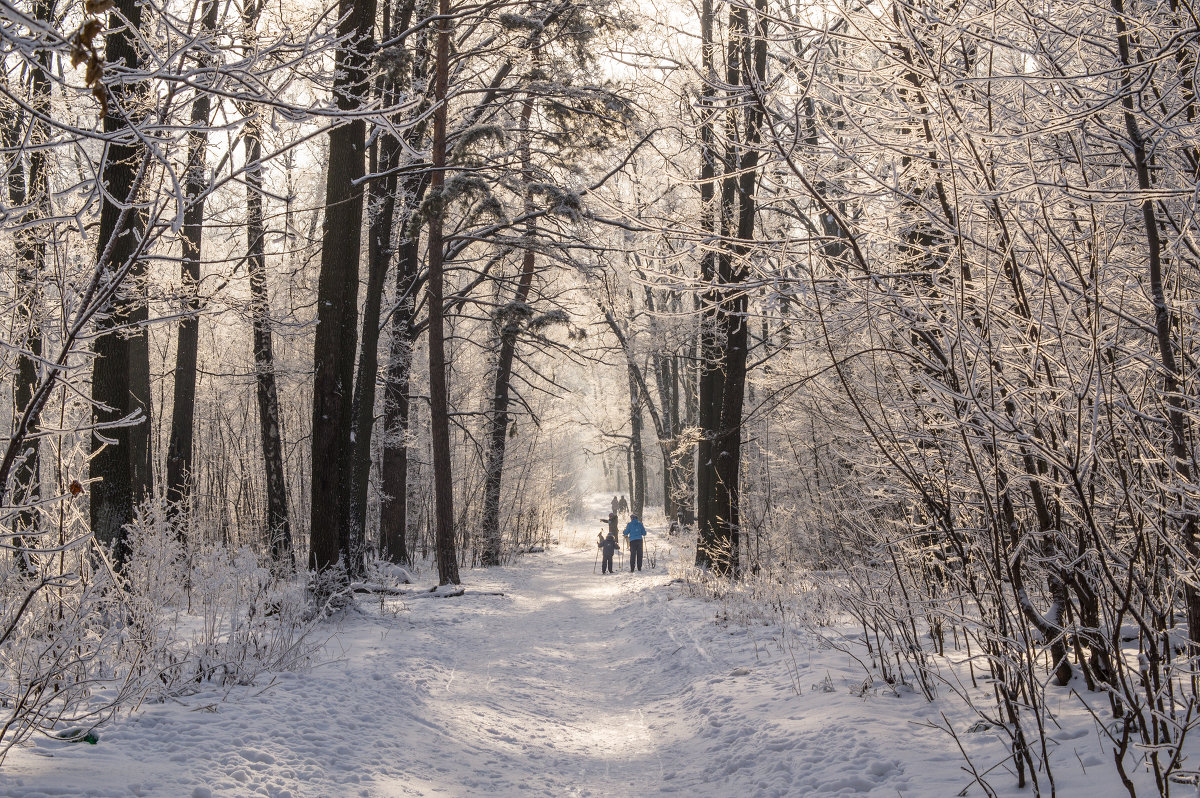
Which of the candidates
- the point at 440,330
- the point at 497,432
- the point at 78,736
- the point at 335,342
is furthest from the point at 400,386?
the point at 78,736

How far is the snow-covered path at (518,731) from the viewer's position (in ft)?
12.5

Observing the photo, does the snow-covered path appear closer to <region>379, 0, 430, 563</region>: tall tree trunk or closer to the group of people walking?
<region>379, 0, 430, 563</region>: tall tree trunk

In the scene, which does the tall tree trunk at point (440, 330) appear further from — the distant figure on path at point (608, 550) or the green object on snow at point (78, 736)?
the green object on snow at point (78, 736)

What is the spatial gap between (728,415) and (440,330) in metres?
5.01

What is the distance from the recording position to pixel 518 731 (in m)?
5.68

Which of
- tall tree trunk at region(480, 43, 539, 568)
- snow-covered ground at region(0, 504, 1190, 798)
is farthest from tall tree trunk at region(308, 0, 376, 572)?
tall tree trunk at region(480, 43, 539, 568)

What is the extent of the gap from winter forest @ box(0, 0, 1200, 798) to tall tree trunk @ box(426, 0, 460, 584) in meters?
0.11

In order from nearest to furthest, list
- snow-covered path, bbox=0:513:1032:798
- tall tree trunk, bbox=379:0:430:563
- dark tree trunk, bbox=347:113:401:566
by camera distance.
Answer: snow-covered path, bbox=0:513:1032:798 < dark tree trunk, bbox=347:113:401:566 < tall tree trunk, bbox=379:0:430:563

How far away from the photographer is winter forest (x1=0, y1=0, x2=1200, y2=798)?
9.39ft

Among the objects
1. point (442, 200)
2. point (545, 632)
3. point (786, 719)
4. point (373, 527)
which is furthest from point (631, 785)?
point (373, 527)

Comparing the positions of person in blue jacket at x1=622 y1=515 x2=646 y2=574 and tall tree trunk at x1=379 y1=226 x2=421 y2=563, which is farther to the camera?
person in blue jacket at x1=622 y1=515 x2=646 y2=574

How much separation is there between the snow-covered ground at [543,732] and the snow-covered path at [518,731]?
2 centimetres

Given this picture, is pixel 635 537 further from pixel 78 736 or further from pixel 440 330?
pixel 78 736

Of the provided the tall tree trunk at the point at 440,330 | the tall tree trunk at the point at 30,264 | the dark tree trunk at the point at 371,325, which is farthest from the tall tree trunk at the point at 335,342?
the dark tree trunk at the point at 371,325
